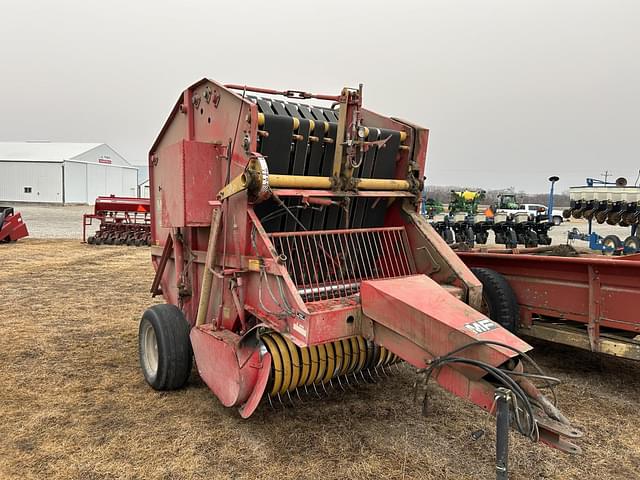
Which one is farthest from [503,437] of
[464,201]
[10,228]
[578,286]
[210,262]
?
[464,201]

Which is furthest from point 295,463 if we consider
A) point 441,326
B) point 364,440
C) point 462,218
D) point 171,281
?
point 462,218

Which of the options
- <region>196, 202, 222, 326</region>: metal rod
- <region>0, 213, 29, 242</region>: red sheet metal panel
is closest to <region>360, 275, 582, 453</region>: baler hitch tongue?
<region>196, 202, 222, 326</region>: metal rod

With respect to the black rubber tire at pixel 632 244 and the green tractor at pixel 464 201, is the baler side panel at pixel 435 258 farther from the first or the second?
the green tractor at pixel 464 201

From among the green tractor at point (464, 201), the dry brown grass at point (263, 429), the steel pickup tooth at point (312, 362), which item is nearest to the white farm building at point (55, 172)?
the green tractor at point (464, 201)

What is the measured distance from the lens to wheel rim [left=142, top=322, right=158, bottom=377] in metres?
4.23

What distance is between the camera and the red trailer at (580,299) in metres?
4.04

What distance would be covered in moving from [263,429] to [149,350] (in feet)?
4.55

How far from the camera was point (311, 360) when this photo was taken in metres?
3.41

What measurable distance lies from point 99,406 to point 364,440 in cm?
197

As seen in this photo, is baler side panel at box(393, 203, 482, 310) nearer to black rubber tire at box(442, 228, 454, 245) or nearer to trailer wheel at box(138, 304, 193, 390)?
trailer wheel at box(138, 304, 193, 390)

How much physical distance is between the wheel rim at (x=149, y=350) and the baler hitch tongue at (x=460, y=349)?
2.03 metres

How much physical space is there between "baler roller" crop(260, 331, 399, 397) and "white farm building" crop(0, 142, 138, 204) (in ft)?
143

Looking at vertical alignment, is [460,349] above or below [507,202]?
below

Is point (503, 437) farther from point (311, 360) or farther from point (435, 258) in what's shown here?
point (435, 258)
